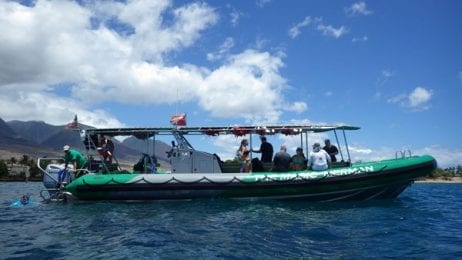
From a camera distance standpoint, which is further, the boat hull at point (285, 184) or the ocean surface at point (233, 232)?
the boat hull at point (285, 184)

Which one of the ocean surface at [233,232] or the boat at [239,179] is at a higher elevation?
the boat at [239,179]

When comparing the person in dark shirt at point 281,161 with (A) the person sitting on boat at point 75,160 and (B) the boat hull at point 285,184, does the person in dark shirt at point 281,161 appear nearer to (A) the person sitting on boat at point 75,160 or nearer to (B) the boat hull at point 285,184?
(B) the boat hull at point 285,184

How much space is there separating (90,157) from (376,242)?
42.3 feet

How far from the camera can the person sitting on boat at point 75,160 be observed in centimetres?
1739

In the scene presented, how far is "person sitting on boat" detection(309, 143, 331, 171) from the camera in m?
15.9

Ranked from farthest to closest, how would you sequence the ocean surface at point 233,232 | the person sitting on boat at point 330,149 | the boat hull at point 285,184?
the person sitting on boat at point 330,149, the boat hull at point 285,184, the ocean surface at point 233,232

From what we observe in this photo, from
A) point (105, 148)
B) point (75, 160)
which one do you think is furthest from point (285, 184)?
point (75, 160)

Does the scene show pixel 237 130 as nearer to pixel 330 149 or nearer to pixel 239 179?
pixel 239 179

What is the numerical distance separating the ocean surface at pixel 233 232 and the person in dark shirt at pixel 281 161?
6.33 feet

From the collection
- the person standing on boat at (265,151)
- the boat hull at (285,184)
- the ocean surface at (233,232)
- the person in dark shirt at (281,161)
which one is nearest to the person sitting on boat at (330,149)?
the boat hull at (285,184)

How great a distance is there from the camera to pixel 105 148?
17.8 m

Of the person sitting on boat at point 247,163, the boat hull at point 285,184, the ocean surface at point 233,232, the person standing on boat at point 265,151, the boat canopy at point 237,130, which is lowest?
the ocean surface at point 233,232

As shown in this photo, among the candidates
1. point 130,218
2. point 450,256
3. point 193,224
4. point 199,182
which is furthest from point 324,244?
point 199,182

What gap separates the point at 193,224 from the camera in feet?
35.8
